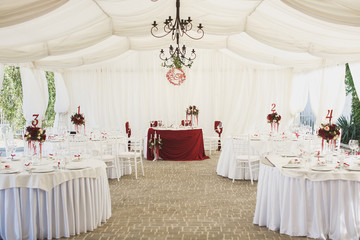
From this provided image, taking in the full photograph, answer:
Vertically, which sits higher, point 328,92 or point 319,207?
point 328,92

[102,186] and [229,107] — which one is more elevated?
[229,107]

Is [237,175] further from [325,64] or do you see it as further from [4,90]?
[4,90]

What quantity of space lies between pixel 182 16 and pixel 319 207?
16.6ft

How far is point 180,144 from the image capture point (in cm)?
1030

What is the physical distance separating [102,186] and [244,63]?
8.82m

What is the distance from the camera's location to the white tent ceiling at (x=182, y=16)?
15.5 ft

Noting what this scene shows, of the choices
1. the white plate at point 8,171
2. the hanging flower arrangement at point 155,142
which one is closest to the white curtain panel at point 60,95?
the hanging flower arrangement at point 155,142

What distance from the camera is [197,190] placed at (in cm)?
692

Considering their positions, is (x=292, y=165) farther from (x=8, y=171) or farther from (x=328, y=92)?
(x=328, y=92)

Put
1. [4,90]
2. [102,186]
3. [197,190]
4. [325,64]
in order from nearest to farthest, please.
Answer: [102,186] → [197,190] → [325,64] → [4,90]

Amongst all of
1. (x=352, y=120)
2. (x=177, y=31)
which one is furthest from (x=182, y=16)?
(x=352, y=120)

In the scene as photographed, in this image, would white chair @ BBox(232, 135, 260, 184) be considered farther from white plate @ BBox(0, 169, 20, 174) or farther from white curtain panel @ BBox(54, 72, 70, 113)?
white curtain panel @ BBox(54, 72, 70, 113)

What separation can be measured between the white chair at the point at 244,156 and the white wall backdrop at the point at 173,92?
16.0 ft

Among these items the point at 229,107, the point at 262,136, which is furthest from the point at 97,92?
the point at 262,136
